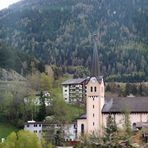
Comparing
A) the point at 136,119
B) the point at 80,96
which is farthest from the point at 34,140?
the point at 80,96

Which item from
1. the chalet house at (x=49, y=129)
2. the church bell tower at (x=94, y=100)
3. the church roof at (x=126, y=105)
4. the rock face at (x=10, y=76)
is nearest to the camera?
the chalet house at (x=49, y=129)

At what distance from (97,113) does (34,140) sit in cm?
2170

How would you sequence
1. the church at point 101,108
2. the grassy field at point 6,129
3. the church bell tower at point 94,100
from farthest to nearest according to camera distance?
the grassy field at point 6,129
the church bell tower at point 94,100
the church at point 101,108

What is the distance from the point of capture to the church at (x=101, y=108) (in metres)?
78.9

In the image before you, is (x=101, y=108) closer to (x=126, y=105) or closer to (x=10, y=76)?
(x=126, y=105)

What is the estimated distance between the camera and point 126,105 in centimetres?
7962

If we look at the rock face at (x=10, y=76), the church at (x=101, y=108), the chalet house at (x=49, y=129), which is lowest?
the chalet house at (x=49, y=129)

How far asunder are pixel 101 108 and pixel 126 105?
11.8 ft

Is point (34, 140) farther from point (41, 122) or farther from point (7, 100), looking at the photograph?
point (7, 100)

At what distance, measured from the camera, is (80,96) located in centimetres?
11575

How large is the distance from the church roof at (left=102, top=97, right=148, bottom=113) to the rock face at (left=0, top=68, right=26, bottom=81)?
141 ft

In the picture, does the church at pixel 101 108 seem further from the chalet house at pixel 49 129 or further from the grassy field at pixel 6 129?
the grassy field at pixel 6 129

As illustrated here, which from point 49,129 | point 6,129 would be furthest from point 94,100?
point 6,129

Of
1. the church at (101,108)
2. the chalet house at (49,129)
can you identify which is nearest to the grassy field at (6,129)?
the chalet house at (49,129)
